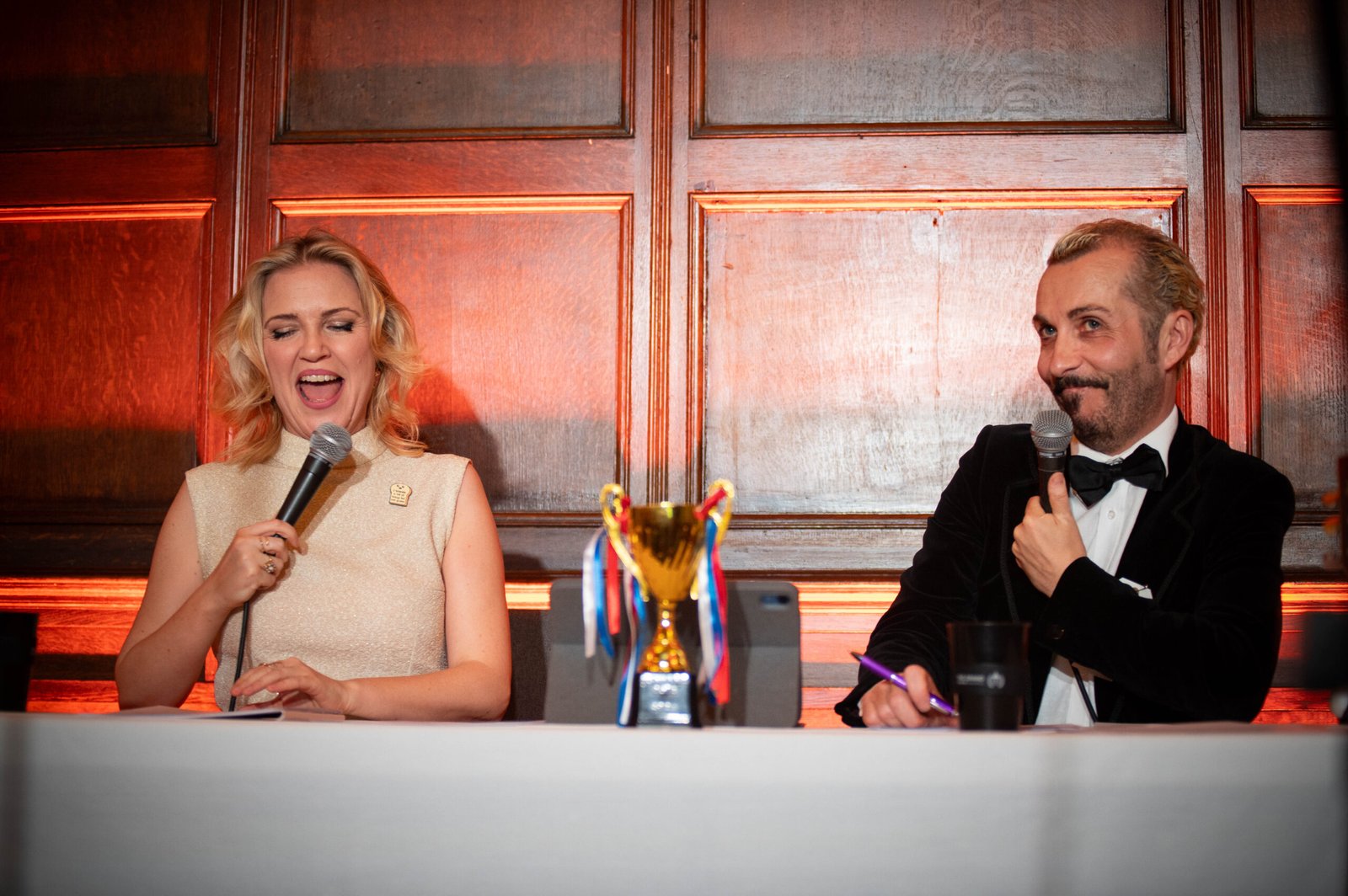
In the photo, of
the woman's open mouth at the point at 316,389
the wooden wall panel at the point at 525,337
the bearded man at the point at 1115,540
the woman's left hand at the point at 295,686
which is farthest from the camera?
the wooden wall panel at the point at 525,337

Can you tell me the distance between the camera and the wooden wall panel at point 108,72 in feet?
9.18

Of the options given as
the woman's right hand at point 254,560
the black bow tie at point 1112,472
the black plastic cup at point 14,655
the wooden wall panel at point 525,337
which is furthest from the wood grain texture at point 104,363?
the black bow tie at point 1112,472

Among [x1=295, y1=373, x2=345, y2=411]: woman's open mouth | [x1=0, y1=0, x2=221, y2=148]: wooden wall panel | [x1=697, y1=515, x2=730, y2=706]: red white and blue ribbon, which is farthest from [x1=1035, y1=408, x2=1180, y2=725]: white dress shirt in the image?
[x1=0, y1=0, x2=221, y2=148]: wooden wall panel

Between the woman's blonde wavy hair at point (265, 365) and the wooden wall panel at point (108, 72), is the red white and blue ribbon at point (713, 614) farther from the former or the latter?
the wooden wall panel at point (108, 72)

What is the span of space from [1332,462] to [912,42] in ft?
4.28

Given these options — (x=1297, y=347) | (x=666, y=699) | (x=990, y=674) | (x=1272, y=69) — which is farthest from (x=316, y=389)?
(x=1272, y=69)

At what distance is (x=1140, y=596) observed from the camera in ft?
5.95

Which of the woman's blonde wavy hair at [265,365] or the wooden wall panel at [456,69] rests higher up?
the wooden wall panel at [456,69]

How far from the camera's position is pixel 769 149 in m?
2.69

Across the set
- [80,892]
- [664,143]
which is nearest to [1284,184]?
[664,143]

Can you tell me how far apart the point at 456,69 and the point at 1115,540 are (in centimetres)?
179

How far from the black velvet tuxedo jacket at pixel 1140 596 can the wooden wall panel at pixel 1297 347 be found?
23.8 inches

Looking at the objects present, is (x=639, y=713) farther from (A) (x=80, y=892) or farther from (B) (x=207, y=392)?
(B) (x=207, y=392)

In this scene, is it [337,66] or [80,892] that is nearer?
[80,892]
